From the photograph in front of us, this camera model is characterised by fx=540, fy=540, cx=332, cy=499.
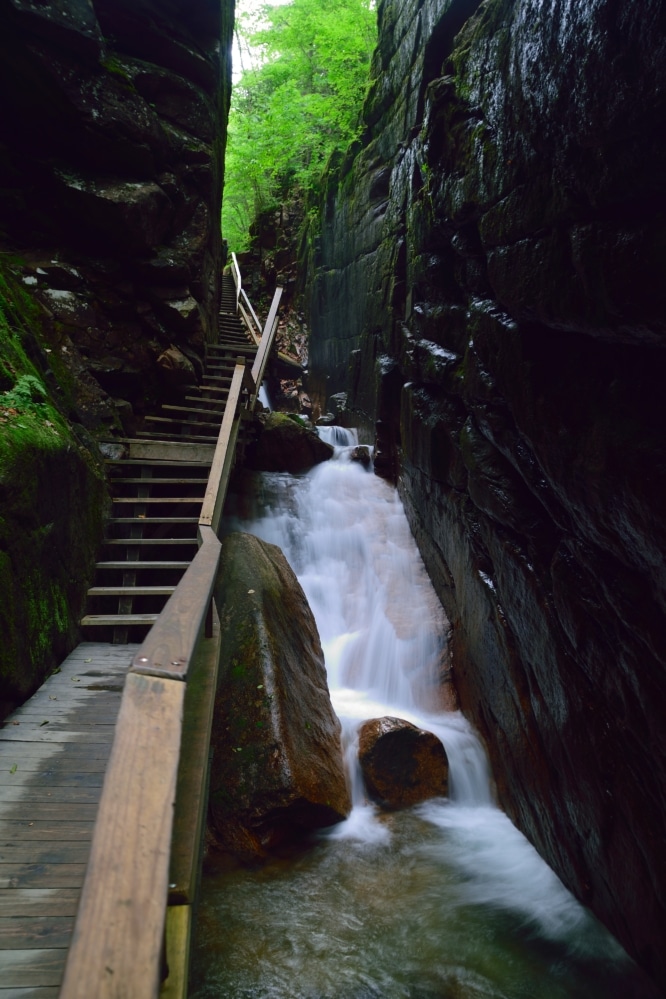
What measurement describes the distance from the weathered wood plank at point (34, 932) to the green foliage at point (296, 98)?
1574 cm

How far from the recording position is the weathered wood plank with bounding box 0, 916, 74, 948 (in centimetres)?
177

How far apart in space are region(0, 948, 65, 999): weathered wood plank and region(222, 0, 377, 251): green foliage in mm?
15830

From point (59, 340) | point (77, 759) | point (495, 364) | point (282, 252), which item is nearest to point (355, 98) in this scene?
point (282, 252)

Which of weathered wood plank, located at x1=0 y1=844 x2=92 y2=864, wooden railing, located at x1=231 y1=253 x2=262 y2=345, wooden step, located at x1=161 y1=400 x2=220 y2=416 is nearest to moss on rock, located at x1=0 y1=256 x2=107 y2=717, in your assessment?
weathered wood plank, located at x1=0 y1=844 x2=92 y2=864

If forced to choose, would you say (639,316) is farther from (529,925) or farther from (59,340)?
(59,340)

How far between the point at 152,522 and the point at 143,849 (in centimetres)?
496

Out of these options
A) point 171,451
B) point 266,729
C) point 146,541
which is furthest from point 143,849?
point 171,451

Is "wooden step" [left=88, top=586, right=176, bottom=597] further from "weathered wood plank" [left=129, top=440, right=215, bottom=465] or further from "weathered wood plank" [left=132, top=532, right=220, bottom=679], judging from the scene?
"weathered wood plank" [left=132, top=532, right=220, bottom=679]

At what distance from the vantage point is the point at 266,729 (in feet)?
15.4

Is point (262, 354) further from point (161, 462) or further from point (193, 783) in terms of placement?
point (193, 783)

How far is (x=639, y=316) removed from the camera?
240 centimetres

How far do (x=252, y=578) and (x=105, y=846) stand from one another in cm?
478

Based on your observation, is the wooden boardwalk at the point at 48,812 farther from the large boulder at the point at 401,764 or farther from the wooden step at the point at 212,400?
the wooden step at the point at 212,400

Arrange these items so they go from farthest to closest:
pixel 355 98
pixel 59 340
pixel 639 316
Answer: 1. pixel 355 98
2. pixel 59 340
3. pixel 639 316
